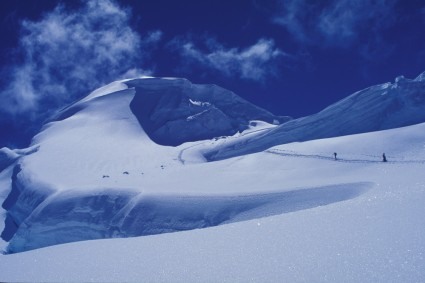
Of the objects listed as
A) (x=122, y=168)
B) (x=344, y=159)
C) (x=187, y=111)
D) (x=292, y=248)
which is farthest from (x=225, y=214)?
(x=187, y=111)

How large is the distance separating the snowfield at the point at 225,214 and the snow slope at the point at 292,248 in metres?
0.06

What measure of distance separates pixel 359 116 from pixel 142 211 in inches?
1161

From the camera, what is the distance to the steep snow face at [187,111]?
6712cm

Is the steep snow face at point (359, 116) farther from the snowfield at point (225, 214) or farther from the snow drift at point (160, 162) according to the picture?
the snowfield at point (225, 214)

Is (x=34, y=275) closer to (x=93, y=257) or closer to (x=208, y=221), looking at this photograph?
(x=93, y=257)

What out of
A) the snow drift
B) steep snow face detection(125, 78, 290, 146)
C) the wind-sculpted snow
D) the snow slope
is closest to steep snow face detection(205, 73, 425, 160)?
the snow drift

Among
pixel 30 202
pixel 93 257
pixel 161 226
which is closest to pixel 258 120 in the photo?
pixel 30 202

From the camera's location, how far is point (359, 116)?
48344 mm

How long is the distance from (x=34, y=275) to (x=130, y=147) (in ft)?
136

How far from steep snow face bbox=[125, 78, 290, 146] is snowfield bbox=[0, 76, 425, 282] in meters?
11.3

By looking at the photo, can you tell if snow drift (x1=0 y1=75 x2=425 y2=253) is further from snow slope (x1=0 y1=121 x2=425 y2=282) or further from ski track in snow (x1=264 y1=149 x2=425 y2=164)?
ski track in snow (x1=264 y1=149 x2=425 y2=164)

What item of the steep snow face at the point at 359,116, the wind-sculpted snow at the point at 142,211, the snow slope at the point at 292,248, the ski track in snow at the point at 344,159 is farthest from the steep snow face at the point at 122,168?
the steep snow face at the point at 359,116

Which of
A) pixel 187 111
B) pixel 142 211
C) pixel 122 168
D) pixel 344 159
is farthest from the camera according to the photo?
pixel 187 111

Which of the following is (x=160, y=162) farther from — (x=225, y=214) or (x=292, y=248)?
(x=292, y=248)
